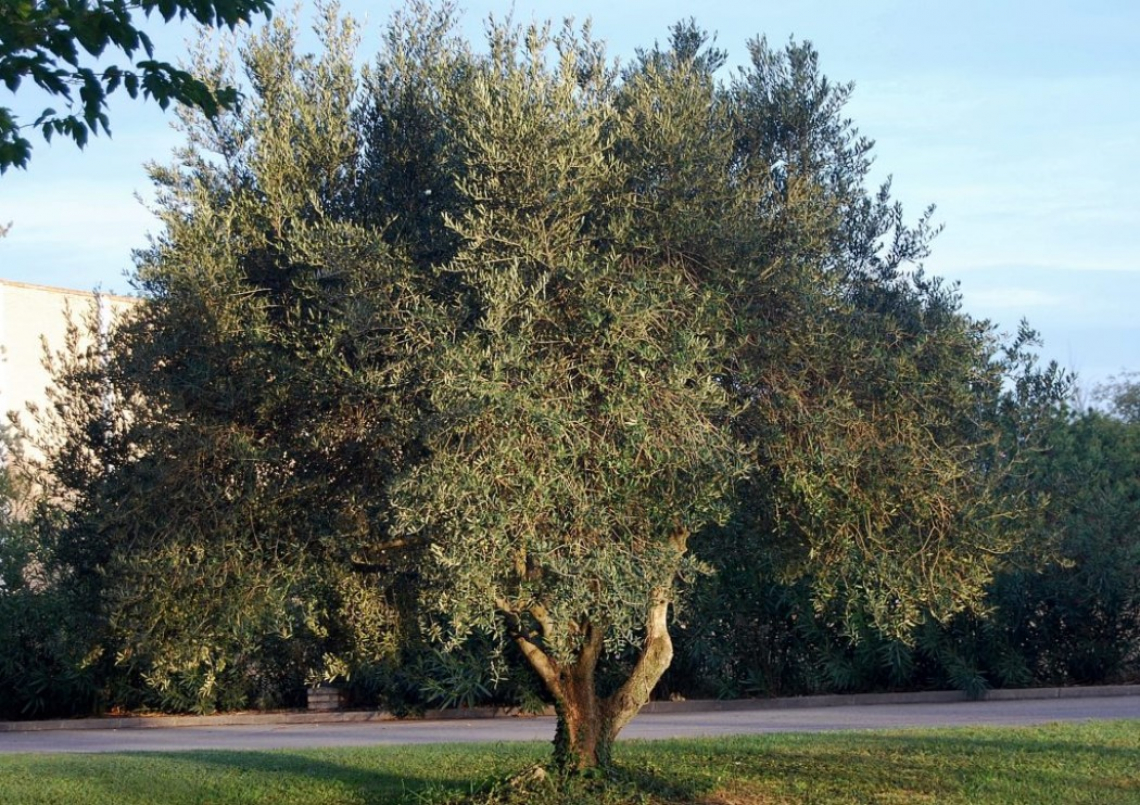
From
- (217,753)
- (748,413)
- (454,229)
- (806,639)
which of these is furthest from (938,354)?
(806,639)

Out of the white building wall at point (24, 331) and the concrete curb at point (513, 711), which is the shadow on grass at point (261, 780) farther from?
the white building wall at point (24, 331)

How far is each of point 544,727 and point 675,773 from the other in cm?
678

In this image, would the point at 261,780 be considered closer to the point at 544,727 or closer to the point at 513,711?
the point at 544,727

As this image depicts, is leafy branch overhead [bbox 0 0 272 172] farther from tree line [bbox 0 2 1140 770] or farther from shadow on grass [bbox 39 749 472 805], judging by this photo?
shadow on grass [bbox 39 749 472 805]

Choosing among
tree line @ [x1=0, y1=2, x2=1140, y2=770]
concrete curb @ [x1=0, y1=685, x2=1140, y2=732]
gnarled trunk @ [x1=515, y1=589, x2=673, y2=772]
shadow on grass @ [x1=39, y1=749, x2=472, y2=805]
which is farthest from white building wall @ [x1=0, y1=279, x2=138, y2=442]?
gnarled trunk @ [x1=515, y1=589, x2=673, y2=772]

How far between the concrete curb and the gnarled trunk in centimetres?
1033

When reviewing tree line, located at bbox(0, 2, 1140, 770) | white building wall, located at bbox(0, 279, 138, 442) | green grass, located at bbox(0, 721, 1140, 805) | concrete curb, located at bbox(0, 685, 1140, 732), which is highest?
white building wall, located at bbox(0, 279, 138, 442)

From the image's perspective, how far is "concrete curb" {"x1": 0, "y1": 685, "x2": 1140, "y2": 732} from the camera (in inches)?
798

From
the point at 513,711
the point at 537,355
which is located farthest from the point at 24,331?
the point at 537,355

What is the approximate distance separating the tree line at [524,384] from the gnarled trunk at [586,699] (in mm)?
29

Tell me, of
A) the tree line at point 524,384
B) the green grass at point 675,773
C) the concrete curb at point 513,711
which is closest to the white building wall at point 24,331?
the concrete curb at point 513,711

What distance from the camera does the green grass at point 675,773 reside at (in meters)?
11.2

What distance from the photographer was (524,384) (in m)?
8.05

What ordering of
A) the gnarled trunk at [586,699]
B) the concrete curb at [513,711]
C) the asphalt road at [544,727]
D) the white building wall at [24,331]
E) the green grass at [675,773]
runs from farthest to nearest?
the white building wall at [24,331], the concrete curb at [513,711], the asphalt road at [544,727], the green grass at [675,773], the gnarled trunk at [586,699]
